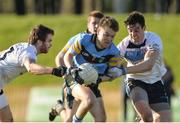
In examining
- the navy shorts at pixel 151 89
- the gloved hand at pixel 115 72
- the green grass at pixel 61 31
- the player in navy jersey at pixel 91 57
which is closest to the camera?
the gloved hand at pixel 115 72

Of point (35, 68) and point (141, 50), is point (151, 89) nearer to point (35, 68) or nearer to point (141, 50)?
point (141, 50)

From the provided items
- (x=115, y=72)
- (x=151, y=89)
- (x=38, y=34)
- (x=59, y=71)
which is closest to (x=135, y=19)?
Result: (x=115, y=72)

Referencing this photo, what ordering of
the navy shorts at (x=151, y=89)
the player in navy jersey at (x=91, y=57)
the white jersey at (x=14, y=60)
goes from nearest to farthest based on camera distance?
the white jersey at (x=14, y=60)
the player in navy jersey at (x=91, y=57)
the navy shorts at (x=151, y=89)

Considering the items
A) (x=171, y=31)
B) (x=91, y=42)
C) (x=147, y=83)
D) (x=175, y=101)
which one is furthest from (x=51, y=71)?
(x=171, y=31)

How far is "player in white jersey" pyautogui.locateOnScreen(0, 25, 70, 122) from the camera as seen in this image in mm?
12805

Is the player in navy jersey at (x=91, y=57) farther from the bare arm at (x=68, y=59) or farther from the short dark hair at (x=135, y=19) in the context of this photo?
the short dark hair at (x=135, y=19)

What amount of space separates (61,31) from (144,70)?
24186 mm

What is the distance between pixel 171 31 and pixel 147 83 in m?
22.9

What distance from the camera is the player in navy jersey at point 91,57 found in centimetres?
1324

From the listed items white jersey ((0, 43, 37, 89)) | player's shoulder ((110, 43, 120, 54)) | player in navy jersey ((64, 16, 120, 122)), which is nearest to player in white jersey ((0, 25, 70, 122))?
→ white jersey ((0, 43, 37, 89))

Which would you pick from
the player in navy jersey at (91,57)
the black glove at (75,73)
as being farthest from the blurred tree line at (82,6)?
the black glove at (75,73)

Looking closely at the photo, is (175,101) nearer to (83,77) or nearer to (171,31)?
(171,31)

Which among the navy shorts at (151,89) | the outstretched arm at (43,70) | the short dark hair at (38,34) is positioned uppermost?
the short dark hair at (38,34)

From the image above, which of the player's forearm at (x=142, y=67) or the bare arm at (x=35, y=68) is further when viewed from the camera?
the player's forearm at (x=142, y=67)
